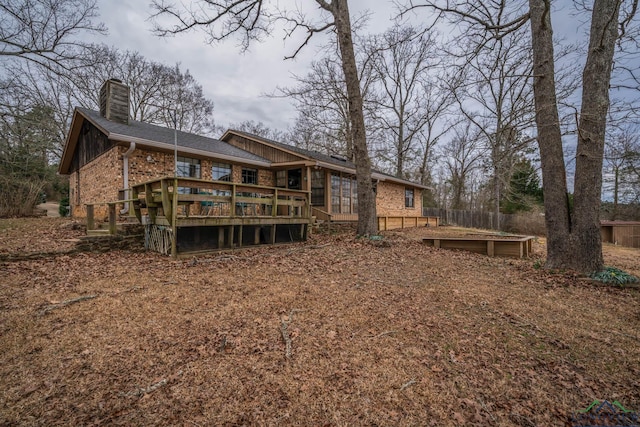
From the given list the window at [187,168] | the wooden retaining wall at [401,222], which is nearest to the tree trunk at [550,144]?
the wooden retaining wall at [401,222]

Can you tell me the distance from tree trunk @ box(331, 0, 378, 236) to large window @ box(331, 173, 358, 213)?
4.47m

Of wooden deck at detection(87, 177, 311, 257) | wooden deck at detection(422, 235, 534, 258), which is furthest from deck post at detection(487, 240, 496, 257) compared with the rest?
wooden deck at detection(87, 177, 311, 257)

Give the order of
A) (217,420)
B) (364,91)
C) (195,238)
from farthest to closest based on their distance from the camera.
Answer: (364,91) < (195,238) < (217,420)

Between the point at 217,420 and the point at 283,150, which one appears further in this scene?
the point at 283,150

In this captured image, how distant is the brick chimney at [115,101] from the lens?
1100cm

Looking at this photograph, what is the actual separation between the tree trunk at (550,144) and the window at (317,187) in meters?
8.63

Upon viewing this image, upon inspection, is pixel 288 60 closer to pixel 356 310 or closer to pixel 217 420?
pixel 356 310

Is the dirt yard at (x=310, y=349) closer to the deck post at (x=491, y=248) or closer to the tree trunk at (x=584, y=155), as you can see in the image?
the tree trunk at (x=584, y=155)

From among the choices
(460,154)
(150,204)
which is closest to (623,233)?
(460,154)

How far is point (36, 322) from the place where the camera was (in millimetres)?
2996

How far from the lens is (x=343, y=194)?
13.8 metres

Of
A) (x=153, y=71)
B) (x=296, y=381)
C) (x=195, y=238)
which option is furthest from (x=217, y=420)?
(x=153, y=71)

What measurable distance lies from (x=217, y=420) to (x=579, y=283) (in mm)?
5408

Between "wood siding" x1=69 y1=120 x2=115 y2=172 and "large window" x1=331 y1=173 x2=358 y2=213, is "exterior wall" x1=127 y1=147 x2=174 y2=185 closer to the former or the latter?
"wood siding" x1=69 y1=120 x2=115 y2=172
